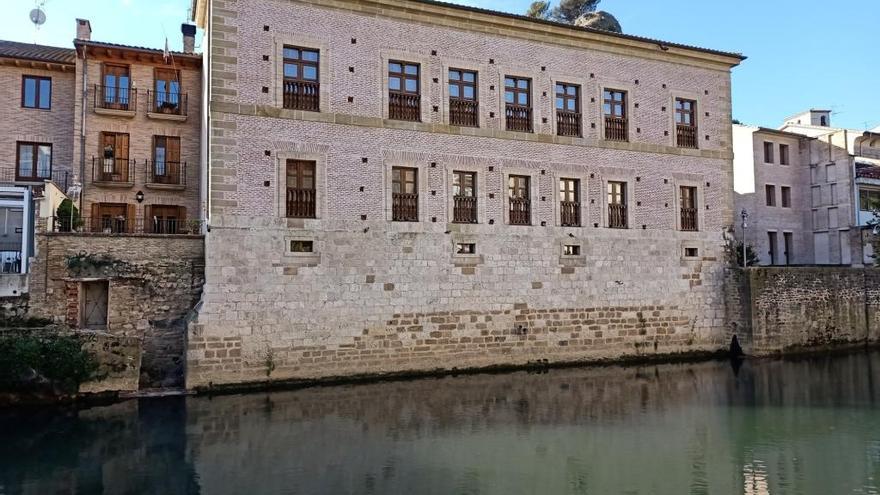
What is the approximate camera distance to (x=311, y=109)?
1523 cm

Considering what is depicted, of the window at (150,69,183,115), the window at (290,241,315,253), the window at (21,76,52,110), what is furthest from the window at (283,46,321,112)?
the window at (21,76,52,110)

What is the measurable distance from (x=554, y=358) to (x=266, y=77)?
10.3 m

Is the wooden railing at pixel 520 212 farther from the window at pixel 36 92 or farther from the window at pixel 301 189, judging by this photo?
the window at pixel 36 92

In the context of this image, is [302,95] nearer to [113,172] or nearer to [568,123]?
[113,172]

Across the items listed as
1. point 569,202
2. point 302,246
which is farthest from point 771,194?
point 302,246

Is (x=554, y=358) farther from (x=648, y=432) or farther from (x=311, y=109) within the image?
(x=311, y=109)

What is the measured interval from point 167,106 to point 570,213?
11617 millimetres

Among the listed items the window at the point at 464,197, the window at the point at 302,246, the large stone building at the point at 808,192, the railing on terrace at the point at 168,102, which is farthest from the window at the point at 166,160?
the large stone building at the point at 808,192

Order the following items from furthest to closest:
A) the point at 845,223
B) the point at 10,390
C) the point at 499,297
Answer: the point at 845,223, the point at 499,297, the point at 10,390

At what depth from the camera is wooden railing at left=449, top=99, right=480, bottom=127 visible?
16719mm

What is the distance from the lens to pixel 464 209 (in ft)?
54.6

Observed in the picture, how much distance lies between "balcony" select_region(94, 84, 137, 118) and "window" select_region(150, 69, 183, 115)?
23.6 inches

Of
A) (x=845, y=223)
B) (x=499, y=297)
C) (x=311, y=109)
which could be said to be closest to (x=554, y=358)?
(x=499, y=297)

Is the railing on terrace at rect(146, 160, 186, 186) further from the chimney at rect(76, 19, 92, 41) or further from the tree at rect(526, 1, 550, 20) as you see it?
the tree at rect(526, 1, 550, 20)
